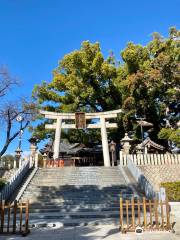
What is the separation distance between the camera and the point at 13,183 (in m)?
14.2

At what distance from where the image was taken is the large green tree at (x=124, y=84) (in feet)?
82.4

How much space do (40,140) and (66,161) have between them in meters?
3.75

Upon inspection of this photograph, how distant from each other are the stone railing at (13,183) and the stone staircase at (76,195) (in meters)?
0.63

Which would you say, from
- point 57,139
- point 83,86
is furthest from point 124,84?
point 57,139

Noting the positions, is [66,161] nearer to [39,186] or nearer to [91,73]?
[91,73]

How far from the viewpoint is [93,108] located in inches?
1165

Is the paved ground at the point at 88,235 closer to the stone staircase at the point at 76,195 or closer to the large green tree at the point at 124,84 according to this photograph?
the stone staircase at the point at 76,195

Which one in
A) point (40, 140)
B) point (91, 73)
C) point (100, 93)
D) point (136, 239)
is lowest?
point (136, 239)

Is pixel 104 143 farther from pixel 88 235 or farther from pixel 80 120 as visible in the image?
pixel 88 235

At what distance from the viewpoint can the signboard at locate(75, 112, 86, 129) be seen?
23.0 meters

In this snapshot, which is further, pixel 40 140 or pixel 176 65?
pixel 40 140

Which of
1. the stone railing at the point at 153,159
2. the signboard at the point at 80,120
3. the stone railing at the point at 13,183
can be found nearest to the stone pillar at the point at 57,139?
the signboard at the point at 80,120

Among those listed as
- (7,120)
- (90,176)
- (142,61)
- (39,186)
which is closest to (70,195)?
(39,186)

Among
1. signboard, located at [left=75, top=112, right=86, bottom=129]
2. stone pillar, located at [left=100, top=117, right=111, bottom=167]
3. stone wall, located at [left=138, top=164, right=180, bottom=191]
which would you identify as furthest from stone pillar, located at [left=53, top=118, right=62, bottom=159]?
stone wall, located at [left=138, top=164, right=180, bottom=191]
